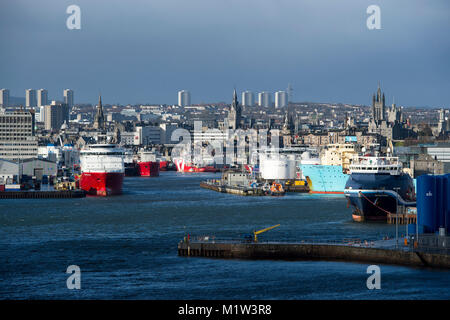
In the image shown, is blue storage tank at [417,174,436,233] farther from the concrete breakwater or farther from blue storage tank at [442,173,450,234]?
the concrete breakwater

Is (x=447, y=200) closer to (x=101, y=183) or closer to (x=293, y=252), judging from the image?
(x=293, y=252)

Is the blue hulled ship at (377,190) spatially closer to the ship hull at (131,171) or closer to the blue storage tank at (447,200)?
the blue storage tank at (447,200)

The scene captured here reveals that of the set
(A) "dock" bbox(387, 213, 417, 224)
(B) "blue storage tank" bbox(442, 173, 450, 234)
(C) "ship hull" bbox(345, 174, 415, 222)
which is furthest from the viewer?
(C) "ship hull" bbox(345, 174, 415, 222)

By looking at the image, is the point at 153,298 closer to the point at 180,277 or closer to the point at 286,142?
the point at 180,277

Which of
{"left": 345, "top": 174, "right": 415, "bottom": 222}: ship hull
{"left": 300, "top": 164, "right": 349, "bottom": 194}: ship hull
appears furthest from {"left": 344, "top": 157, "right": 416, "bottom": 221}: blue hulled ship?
{"left": 300, "top": 164, "right": 349, "bottom": 194}: ship hull

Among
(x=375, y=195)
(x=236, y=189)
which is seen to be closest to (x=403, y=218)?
(x=375, y=195)

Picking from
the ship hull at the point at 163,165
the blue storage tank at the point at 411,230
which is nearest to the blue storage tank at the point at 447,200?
the blue storage tank at the point at 411,230
